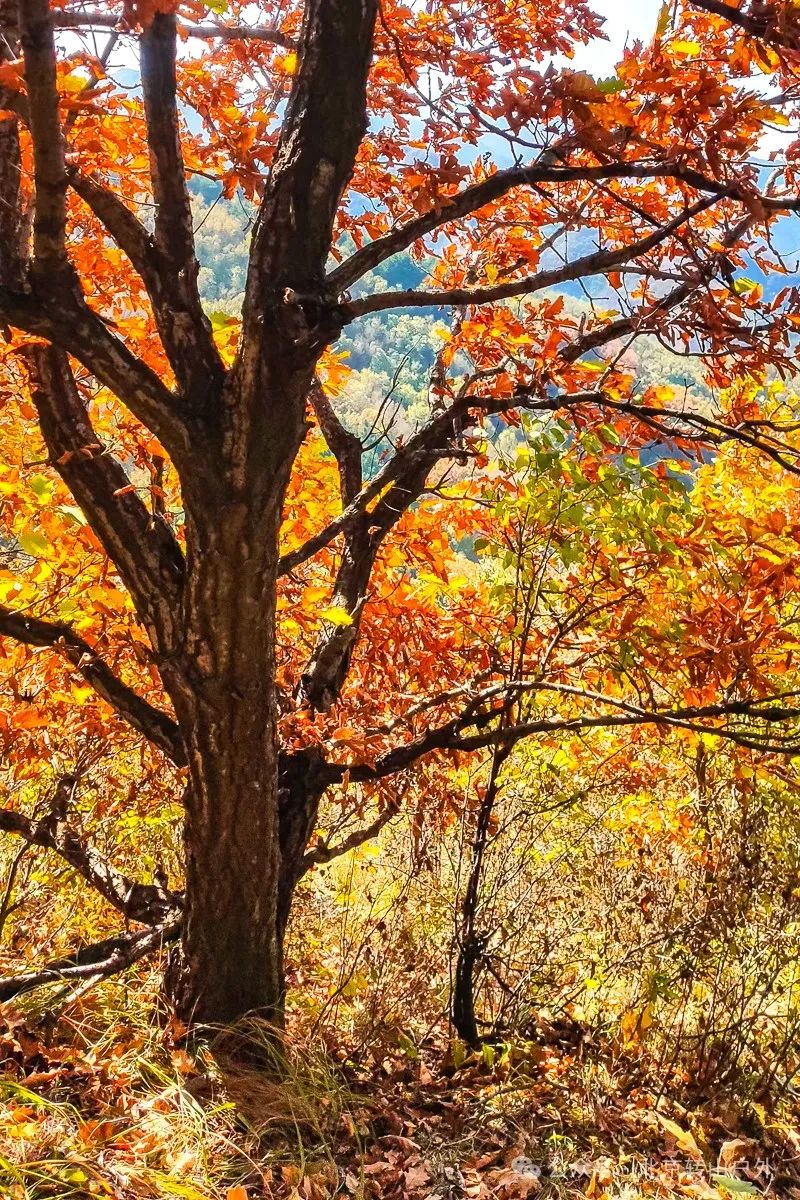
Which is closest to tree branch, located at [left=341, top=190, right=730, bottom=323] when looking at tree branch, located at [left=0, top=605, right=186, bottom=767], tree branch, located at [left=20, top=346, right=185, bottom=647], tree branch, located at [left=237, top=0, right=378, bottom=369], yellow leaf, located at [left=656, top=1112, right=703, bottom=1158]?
tree branch, located at [left=237, top=0, right=378, bottom=369]

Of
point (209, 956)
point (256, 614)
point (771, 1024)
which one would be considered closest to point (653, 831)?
point (771, 1024)

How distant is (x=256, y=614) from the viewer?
2.33 m

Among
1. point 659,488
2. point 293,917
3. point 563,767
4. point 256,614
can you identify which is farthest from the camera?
point 293,917

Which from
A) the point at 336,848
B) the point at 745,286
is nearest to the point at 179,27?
the point at 745,286

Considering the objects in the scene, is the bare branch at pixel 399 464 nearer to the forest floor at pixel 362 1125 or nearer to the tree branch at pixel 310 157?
the tree branch at pixel 310 157

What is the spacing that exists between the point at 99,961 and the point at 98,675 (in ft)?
3.46

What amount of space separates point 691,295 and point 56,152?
1.62 m

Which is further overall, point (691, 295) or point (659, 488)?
point (659, 488)

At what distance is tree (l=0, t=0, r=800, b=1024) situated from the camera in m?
1.92

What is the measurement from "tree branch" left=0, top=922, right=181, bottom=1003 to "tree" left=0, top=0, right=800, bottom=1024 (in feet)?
0.04

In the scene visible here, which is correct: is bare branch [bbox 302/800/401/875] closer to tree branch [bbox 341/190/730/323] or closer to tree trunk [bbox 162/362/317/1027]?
tree trunk [bbox 162/362/317/1027]

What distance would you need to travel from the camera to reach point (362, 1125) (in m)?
2.54

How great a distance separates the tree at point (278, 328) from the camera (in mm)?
1920

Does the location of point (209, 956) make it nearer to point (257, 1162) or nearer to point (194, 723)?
point (257, 1162)
